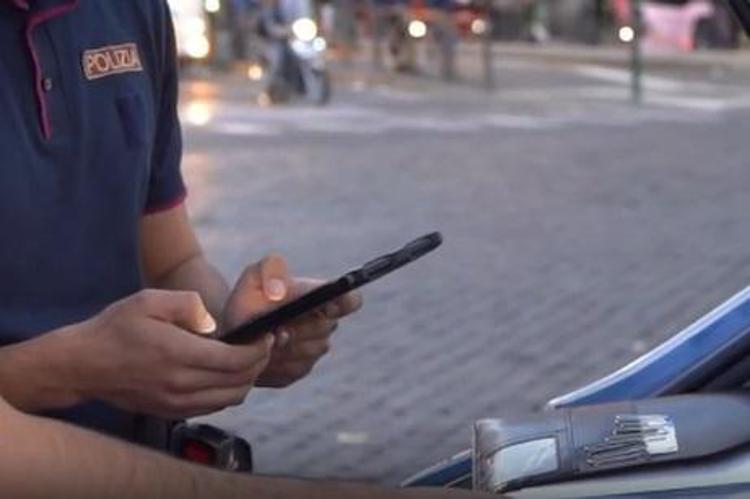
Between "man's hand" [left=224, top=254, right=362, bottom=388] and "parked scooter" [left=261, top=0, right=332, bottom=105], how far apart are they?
68.1 feet

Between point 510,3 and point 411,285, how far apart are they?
32.6 metres

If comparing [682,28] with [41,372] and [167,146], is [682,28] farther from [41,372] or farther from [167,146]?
[41,372]

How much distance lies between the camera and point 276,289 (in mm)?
2463

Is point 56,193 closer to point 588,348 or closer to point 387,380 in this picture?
point 387,380

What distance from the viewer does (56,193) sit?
7.84ft

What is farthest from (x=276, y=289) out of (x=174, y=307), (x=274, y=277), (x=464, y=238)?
(x=464, y=238)

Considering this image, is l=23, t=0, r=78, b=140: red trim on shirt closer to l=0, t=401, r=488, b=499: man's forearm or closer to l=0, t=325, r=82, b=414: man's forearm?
l=0, t=325, r=82, b=414: man's forearm

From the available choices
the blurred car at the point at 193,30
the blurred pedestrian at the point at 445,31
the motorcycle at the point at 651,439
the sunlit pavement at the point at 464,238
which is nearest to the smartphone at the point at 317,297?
the motorcycle at the point at 651,439

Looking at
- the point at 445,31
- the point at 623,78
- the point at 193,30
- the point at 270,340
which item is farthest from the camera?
the point at 623,78

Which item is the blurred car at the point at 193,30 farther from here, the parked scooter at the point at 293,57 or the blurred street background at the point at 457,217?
the parked scooter at the point at 293,57

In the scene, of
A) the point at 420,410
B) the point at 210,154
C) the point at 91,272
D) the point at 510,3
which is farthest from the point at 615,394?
the point at 510,3

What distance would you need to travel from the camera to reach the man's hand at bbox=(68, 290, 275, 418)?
214 centimetres

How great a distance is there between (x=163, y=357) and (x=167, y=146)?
714mm

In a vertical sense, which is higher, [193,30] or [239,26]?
[193,30]
